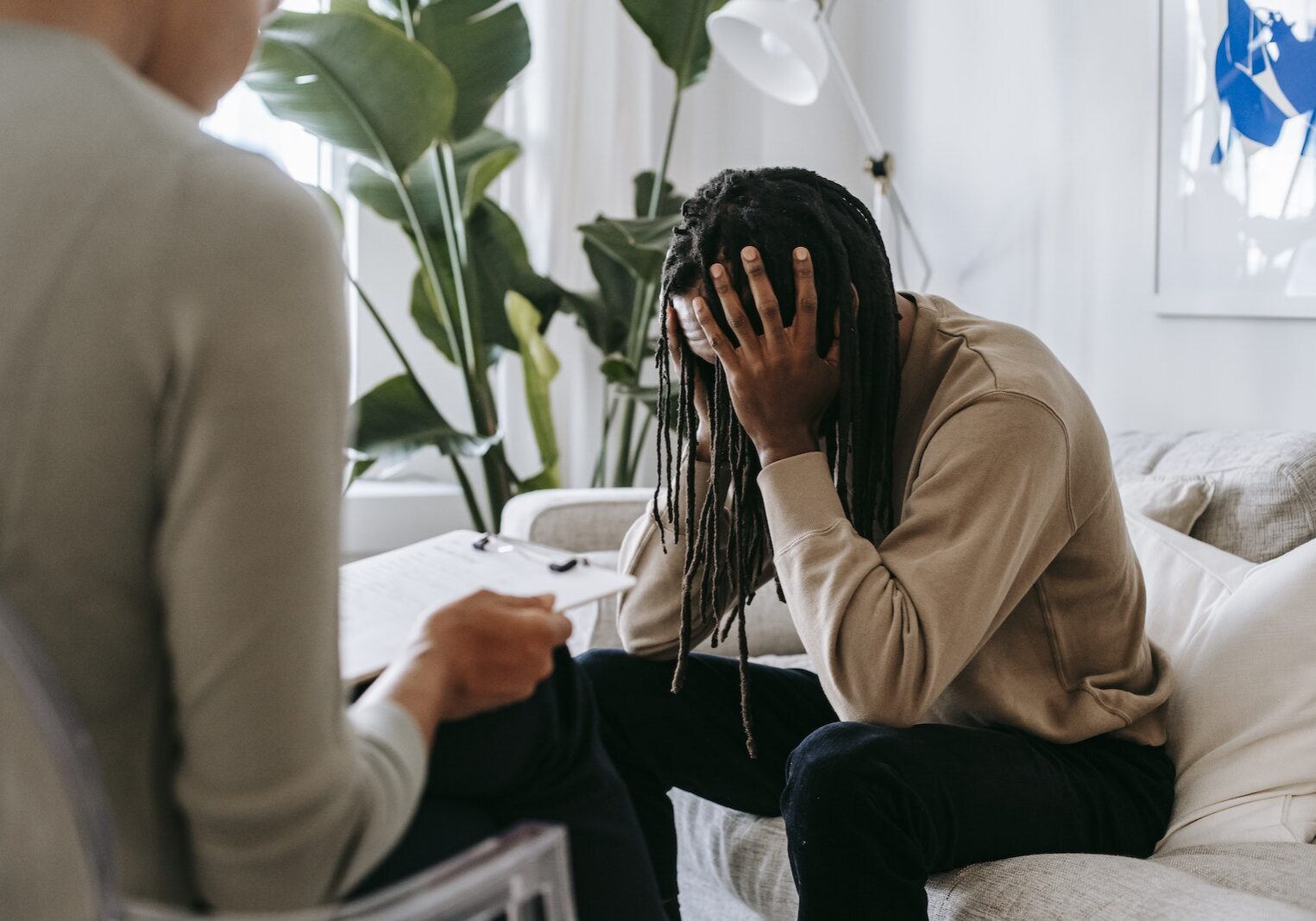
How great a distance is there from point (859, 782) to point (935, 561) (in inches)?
7.6

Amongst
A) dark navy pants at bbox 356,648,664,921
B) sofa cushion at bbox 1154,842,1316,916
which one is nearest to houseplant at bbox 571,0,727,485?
sofa cushion at bbox 1154,842,1316,916

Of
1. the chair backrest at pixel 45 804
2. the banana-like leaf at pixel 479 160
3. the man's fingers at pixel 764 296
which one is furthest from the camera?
the banana-like leaf at pixel 479 160

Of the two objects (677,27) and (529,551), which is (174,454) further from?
(677,27)

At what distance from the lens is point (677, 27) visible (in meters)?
2.37

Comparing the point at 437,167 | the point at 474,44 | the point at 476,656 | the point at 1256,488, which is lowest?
the point at 1256,488

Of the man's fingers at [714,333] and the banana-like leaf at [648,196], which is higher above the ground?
the banana-like leaf at [648,196]

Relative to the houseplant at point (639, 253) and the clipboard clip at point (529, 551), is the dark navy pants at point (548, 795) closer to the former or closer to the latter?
the clipboard clip at point (529, 551)

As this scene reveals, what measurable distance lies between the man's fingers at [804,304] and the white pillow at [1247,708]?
50cm

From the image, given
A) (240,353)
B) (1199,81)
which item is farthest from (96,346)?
(1199,81)

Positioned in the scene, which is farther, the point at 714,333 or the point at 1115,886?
the point at 714,333

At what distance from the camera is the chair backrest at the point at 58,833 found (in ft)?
1.40

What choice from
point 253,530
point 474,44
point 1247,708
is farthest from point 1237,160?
point 253,530

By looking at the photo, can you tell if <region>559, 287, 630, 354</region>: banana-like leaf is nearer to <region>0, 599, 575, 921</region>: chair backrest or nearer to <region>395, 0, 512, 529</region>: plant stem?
<region>395, 0, 512, 529</region>: plant stem

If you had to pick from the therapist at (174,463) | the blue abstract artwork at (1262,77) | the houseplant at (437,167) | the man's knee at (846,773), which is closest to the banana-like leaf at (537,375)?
the houseplant at (437,167)
